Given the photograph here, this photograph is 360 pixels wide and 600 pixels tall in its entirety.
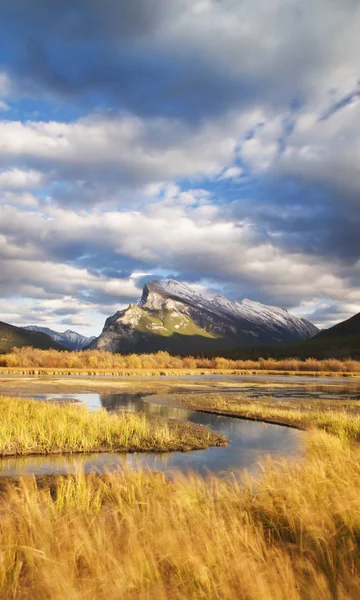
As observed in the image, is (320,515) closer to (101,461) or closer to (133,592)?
(133,592)

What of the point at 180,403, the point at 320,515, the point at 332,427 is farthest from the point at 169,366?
the point at 320,515

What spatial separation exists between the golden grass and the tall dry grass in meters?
104

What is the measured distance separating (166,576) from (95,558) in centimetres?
124

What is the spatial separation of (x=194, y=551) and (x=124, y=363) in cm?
12299

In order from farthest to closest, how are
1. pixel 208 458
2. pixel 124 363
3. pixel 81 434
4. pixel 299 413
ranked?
pixel 124 363
pixel 299 413
pixel 81 434
pixel 208 458

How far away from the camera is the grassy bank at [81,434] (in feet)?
72.3

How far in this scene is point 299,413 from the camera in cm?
3409

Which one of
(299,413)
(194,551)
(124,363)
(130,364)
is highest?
(124,363)

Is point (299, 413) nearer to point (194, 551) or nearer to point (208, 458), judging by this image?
point (208, 458)

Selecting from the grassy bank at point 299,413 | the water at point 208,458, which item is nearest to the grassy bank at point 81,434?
the water at point 208,458

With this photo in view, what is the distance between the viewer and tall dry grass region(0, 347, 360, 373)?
11994cm

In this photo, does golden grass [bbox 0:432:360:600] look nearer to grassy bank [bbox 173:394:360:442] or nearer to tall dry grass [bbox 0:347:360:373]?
grassy bank [bbox 173:394:360:442]

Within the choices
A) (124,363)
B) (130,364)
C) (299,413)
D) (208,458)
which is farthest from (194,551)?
(130,364)

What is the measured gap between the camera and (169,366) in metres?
140
